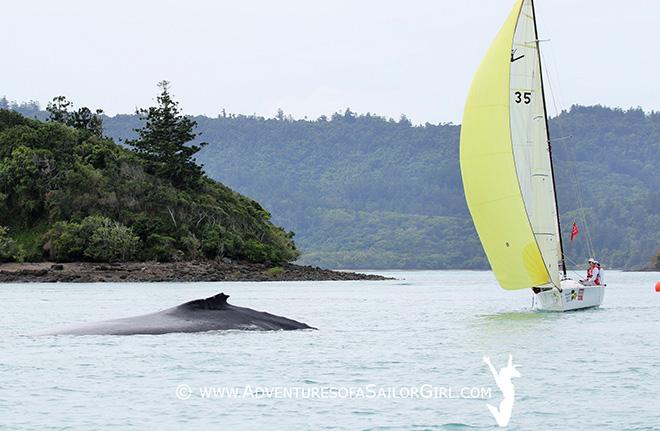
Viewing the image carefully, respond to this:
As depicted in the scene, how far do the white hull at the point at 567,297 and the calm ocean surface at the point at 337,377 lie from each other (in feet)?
11.6

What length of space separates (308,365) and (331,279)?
89734 millimetres

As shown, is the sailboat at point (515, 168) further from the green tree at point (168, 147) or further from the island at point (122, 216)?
the green tree at point (168, 147)

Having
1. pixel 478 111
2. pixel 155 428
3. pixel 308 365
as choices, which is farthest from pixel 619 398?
pixel 478 111

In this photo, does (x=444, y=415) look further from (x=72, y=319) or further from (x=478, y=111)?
(x=72, y=319)

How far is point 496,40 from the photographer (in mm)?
45000

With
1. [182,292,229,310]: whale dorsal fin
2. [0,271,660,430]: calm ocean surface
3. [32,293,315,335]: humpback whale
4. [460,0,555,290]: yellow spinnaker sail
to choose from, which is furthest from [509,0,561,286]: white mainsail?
[182,292,229,310]: whale dorsal fin

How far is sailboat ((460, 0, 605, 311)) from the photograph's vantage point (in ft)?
142

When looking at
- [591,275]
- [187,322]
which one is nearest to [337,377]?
[187,322]

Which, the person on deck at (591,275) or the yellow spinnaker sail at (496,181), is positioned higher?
the yellow spinnaker sail at (496,181)

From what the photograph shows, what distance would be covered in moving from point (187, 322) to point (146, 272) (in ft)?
231

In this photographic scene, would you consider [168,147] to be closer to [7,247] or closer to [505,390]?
[7,247]

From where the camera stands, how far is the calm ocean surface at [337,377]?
21.1m

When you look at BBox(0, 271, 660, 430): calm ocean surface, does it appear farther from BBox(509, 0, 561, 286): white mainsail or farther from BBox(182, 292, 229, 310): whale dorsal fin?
BBox(509, 0, 561, 286): white mainsail

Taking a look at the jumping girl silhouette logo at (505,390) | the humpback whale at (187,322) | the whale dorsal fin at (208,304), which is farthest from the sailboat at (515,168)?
the whale dorsal fin at (208,304)
